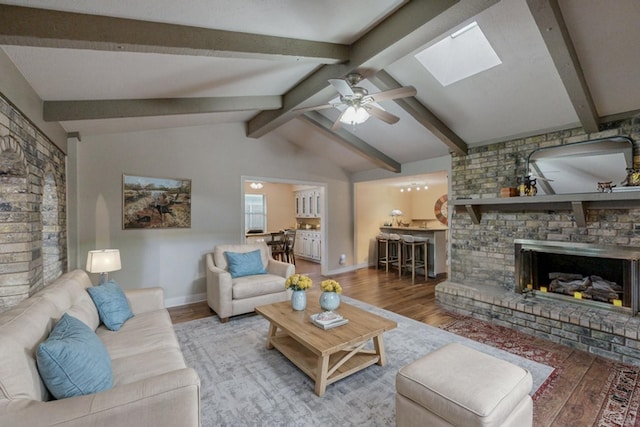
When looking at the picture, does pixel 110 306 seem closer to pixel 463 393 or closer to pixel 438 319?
pixel 463 393

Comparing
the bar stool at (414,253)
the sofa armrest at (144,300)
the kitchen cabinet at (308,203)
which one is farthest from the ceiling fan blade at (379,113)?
the kitchen cabinet at (308,203)

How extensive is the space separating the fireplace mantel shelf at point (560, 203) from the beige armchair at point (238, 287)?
2786 mm

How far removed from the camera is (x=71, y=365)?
1347 mm

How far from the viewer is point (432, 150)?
4.83 metres

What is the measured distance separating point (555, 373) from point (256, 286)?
3.16 meters

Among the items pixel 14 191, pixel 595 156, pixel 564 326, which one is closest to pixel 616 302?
pixel 564 326

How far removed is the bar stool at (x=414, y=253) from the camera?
595 cm

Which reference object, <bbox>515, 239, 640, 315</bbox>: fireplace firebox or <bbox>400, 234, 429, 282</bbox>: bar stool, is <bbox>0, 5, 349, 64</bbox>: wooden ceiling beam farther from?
<bbox>400, 234, 429, 282</bbox>: bar stool

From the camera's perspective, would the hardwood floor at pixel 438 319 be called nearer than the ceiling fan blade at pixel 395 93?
Yes

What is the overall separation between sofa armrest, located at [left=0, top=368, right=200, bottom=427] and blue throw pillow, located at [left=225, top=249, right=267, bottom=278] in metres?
2.64

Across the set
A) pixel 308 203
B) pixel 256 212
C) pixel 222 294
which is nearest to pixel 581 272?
pixel 222 294

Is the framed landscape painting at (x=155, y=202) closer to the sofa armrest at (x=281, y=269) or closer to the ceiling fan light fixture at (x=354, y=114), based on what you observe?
the sofa armrest at (x=281, y=269)

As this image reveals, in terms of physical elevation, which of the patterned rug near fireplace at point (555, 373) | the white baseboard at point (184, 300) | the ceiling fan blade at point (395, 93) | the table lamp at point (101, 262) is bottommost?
the patterned rug near fireplace at point (555, 373)

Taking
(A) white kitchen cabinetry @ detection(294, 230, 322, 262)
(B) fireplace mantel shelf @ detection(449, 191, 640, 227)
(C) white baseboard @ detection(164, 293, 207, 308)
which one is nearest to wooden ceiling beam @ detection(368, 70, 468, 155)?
(B) fireplace mantel shelf @ detection(449, 191, 640, 227)
